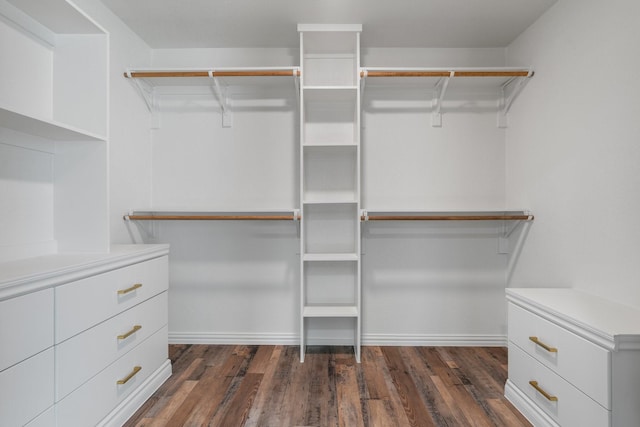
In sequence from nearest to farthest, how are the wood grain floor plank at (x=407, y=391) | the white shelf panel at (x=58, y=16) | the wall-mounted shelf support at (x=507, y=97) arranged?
1. the white shelf panel at (x=58, y=16)
2. the wood grain floor plank at (x=407, y=391)
3. the wall-mounted shelf support at (x=507, y=97)

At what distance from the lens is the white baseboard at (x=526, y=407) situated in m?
1.64

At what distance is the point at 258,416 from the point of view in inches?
70.8

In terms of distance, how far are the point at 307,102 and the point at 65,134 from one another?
1556mm

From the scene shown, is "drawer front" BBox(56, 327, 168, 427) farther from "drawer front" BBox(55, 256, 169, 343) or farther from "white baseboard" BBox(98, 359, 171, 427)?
"drawer front" BBox(55, 256, 169, 343)

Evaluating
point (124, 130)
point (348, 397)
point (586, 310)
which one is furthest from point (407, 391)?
point (124, 130)

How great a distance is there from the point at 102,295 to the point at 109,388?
0.44m

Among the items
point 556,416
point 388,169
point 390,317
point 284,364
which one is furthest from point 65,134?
point 556,416

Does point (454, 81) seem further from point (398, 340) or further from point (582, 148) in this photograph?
point (398, 340)

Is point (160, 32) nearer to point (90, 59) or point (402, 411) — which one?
point (90, 59)

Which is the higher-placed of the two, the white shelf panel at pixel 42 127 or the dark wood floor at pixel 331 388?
the white shelf panel at pixel 42 127

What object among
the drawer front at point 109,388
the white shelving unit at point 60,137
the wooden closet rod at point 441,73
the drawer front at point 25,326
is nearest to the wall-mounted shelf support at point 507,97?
the wooden closet rod at point 441,73

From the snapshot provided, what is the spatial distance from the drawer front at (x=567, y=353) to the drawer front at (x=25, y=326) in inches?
79.1

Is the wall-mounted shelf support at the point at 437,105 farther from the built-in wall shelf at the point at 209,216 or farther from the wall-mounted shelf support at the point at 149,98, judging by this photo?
the wall-mounted shelf support at the point at 149,98

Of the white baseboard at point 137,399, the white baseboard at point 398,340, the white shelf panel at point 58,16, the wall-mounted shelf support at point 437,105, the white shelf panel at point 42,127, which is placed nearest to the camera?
the white shelf panel at point 42,127
